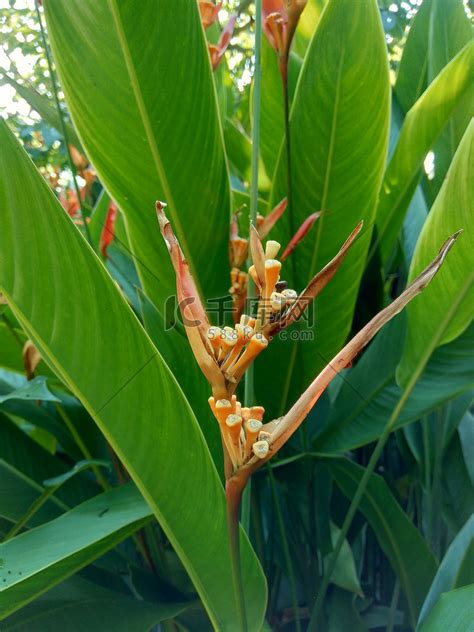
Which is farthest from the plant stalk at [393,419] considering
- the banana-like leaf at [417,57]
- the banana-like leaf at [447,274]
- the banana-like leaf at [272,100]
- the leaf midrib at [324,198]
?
the banana-like leaf at [417,57]

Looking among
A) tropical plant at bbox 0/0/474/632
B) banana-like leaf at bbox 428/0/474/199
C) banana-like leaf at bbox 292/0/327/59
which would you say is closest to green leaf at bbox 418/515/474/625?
tropical plant at bbox 0/0/474/632

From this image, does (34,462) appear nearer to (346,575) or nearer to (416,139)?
(346,575)

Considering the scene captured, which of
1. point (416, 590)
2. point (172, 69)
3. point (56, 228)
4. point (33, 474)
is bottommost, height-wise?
point (416, 590)

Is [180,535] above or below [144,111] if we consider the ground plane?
below

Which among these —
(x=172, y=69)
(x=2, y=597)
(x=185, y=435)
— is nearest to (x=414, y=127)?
(x=172, y=69)

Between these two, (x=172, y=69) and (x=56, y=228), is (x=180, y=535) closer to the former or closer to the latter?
(x=56, y=228)

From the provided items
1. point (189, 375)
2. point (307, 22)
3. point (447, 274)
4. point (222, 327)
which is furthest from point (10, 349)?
point (307, 22)
